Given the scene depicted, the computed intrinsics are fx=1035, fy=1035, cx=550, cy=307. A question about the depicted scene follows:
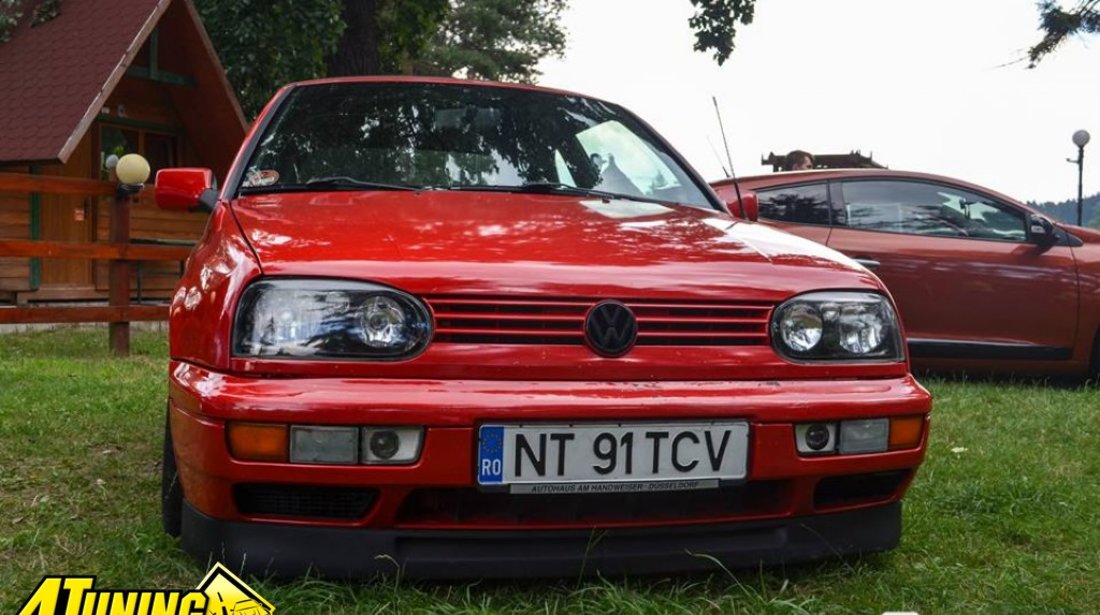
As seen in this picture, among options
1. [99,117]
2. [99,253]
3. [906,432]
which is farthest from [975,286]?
[99,117]

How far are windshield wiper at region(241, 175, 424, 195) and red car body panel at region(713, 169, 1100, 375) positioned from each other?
404 centimetres

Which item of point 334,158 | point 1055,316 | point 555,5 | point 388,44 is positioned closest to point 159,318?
point 334,158

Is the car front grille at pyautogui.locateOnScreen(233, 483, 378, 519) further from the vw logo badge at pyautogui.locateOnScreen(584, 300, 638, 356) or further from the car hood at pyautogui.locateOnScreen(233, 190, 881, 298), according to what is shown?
the vw logo badge at pyautogui.locateOnScreen(584, 300, 638, 356)

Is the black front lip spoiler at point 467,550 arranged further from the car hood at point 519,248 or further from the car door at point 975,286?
the car door at point 975,286

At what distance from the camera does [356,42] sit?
12570 mm

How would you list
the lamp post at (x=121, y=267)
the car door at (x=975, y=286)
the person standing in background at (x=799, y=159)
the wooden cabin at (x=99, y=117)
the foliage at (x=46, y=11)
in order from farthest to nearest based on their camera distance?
the foliage at (x=46, y=11), the wooden cabin at (x=99, y=117), the person standing in background at (x=799, y=159), the lamp post at (x=121, y=267), the car door at (x=975, y=286)

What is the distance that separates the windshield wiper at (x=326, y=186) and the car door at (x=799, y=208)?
400cm

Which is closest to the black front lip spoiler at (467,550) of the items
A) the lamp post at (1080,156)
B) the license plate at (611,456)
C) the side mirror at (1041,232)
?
the license plate at (611,456)

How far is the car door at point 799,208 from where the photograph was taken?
6465mm

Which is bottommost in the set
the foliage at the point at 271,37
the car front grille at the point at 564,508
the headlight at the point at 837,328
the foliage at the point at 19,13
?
the car front grille at the point at 564,508

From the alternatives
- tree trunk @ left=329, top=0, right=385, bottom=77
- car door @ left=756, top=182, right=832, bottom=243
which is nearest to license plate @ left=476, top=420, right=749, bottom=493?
car door @ left=756, top=182, right=832, bottom=243

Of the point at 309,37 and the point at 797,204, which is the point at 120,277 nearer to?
the point at 309,37

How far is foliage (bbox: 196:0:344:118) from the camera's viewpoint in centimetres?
1123

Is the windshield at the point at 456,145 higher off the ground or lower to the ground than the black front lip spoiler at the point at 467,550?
higher
